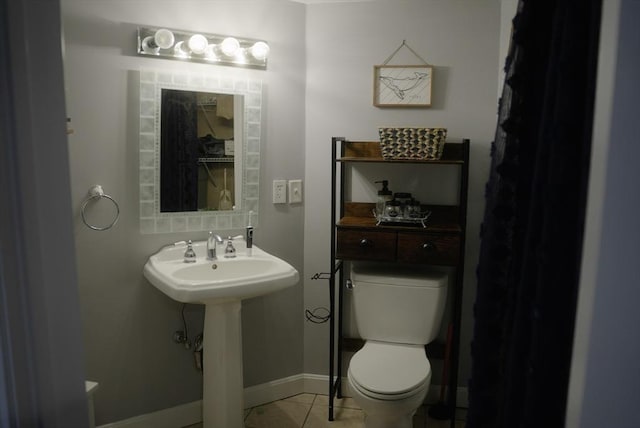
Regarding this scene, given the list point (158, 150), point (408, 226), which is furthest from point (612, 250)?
point (158, 150)

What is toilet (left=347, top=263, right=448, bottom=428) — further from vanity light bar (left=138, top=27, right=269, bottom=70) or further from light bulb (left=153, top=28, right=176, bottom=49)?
light bulb (left=153, top=28, right=176, bottom=49)

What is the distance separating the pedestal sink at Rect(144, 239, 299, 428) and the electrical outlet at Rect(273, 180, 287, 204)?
0.37 meters

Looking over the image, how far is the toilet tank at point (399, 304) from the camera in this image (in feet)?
7.81

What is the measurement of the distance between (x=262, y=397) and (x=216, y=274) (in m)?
0.84

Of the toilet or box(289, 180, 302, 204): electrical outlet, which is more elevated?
box(289, 180, 302, 204): electrical outlet

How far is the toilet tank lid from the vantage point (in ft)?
7.82

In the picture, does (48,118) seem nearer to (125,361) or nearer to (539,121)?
(539,121)

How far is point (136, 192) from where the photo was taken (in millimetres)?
2207

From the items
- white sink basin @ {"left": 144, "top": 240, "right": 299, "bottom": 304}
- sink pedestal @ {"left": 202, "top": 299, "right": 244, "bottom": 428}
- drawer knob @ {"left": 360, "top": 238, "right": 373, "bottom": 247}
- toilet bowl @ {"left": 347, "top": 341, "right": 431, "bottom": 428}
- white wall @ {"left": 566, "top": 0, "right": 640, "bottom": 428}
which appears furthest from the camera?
drawer knob @ {"left": 360, "top": 238, "right": 373, "bottom": 247}

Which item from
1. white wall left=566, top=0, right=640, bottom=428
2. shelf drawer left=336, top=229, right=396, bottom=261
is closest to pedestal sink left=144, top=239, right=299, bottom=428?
shelf drawer left=336, top=229, right=396, bottom=261

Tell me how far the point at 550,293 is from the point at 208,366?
1.72m

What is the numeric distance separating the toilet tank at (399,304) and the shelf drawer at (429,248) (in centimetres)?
14

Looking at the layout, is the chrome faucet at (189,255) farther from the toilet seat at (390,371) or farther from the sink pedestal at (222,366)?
the toilet seat at (390,371)

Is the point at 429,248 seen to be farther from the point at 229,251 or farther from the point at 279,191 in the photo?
the point at 229,251
